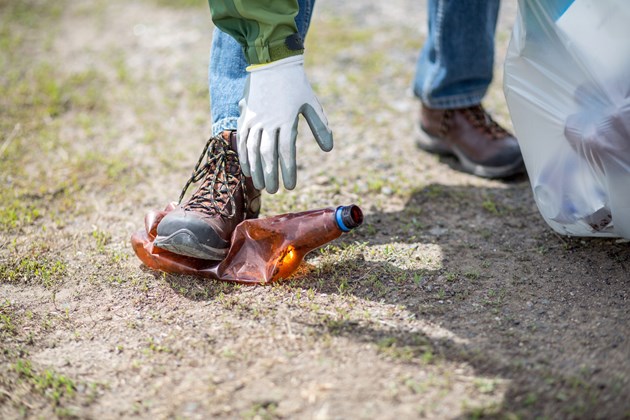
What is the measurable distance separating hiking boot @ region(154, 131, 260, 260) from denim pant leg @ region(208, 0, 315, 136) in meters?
0.06

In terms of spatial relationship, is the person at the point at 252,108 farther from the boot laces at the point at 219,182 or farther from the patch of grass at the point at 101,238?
the patch of grass at the point at 101,238

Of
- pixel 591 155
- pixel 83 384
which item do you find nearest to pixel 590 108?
pixel 591 155

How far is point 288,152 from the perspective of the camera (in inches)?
Result: 72.6

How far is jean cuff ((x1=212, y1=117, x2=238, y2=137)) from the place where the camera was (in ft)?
6.48

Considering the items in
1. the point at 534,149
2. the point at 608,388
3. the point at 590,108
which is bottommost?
the point at 608,388

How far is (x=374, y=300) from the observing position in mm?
1799

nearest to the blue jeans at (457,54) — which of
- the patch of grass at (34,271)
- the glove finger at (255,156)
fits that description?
the glove finger at (255,156)

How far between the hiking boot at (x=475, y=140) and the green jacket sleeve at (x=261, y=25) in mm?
932

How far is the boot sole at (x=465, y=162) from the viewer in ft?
8.19

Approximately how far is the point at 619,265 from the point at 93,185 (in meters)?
1.86

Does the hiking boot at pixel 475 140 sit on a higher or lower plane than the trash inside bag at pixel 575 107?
lower

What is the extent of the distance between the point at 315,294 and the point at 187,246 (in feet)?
1.22

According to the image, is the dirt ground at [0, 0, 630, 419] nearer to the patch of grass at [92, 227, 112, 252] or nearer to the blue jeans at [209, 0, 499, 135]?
the patch of grass at [92, 227, 112, 252]

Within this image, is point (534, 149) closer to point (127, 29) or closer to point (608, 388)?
point (608, 388)
